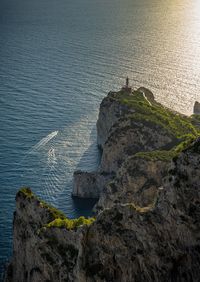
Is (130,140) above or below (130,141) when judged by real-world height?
above

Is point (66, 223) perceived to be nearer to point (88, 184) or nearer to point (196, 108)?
point (88, 184)

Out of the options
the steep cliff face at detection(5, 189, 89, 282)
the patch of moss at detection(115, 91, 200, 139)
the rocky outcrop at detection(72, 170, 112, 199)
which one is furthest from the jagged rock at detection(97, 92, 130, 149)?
the steep cliff face at detection(5, 189, 89, 282)

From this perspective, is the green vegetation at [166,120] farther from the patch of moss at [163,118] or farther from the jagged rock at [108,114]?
the jagged rock at [108,114]

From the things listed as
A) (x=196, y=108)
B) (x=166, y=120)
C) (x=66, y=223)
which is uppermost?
(x=196, y=108)

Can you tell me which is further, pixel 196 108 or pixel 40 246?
pixel 196 108

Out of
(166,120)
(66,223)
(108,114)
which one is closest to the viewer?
(66,223)

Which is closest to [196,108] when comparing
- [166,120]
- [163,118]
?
[163,118]

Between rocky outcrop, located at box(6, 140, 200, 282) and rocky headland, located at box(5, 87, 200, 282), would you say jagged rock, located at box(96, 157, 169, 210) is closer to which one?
rocky headland, located at box(5, 87, 200, 282)

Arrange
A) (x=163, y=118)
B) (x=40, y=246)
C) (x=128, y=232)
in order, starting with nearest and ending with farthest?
(x=128, y=232), (x=40, y=246), (x=163, y=118)

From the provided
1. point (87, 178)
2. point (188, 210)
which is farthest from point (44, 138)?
point (188, 210)
